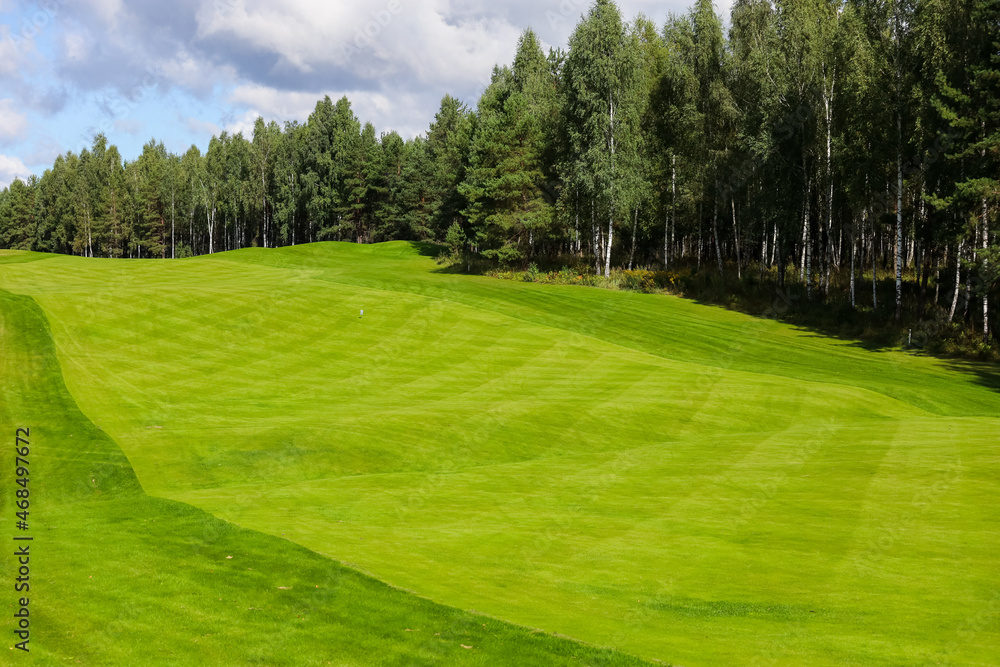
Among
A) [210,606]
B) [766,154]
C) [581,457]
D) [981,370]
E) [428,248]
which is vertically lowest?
[581,457]

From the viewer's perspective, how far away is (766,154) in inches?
2099

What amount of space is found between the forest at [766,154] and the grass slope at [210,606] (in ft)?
128

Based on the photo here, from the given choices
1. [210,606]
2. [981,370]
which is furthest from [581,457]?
[981,370]

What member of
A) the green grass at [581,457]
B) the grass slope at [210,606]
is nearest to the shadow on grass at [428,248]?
the green grass at [581,457]

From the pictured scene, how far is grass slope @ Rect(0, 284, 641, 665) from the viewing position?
30.2 feet

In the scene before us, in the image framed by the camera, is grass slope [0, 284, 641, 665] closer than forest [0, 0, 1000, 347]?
Yes

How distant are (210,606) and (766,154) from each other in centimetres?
5200

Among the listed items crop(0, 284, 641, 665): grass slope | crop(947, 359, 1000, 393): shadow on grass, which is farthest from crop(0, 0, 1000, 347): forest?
crop(0, 284, 641, 665): grass slope

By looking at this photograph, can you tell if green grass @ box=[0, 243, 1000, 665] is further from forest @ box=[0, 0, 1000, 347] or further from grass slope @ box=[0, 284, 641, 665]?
forest @ box=[0, 0, 1000, 347]

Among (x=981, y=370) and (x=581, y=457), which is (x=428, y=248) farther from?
(x=581, y=457)

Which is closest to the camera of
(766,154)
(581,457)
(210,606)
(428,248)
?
(210,606)

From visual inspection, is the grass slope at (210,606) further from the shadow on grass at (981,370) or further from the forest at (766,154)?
the forest at (766,154)

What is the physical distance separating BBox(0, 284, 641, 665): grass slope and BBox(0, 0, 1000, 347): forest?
39.0m

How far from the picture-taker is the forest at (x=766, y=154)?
43094 millimetres
